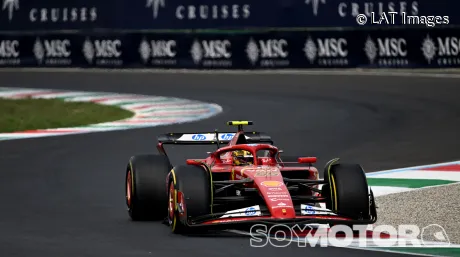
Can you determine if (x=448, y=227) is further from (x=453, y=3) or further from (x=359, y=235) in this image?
(x=453, y=3)

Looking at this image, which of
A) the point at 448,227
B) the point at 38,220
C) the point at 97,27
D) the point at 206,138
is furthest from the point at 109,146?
the point at 97,27

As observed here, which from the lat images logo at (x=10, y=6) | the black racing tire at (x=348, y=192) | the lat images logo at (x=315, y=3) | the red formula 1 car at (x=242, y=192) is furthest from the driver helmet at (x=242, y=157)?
the lat images logo at (x=10, y=6)

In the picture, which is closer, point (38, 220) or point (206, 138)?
point (38, 220)

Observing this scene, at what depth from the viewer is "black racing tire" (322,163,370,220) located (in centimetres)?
1024

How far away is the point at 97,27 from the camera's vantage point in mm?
34781

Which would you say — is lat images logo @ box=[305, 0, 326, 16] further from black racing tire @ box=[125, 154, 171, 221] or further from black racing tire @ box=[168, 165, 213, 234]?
black racing tire @ box=[168, 165, 213, 234]

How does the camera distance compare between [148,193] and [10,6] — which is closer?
[148,193]

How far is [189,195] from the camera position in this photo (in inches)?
396

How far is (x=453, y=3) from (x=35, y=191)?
19781 millimetres

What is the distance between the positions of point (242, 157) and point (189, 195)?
1.28m

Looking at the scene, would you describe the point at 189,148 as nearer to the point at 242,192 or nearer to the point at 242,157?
the point at 242,157

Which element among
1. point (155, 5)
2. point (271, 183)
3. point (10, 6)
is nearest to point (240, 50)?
point (155, 5)

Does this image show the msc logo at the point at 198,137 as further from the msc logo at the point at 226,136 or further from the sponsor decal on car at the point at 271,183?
the sponsor decal on car at the point at 271,183

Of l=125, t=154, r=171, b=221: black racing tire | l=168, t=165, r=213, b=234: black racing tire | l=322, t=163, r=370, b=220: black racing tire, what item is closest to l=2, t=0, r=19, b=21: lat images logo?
l=125, t=154, r=171, b=221: black racing tire
